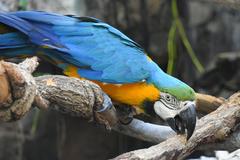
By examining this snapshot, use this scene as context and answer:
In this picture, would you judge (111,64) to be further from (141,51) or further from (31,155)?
(31,155)

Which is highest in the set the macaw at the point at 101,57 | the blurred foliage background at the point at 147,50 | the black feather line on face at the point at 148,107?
the macaw at the point at 101,57

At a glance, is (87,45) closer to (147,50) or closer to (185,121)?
(185,121)

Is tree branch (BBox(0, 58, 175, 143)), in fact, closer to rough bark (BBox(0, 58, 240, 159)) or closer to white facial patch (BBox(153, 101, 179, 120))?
rough bark (BBox(0, 58, 240, 159))

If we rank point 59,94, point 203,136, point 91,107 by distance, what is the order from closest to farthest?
point 59,94, point 91,107, point 203,136

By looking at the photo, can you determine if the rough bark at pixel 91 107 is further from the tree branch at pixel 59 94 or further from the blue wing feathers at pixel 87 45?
the blue wing feathers at pixel 87 45

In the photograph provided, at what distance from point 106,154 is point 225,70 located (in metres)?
1.02

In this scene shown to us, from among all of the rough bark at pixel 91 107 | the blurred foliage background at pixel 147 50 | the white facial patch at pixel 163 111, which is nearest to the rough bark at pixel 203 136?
the rough bark at pixel 91 107

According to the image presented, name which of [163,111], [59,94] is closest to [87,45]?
A: [163,111]

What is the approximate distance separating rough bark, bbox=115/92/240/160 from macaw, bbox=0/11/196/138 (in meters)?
0.07

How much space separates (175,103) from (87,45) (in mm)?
436

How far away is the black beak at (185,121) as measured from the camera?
173 centimetres

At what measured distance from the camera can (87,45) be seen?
2049mm

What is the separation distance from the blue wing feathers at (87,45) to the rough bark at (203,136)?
0.32 metres

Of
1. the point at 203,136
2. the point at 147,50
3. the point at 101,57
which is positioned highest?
the point at 101,57
